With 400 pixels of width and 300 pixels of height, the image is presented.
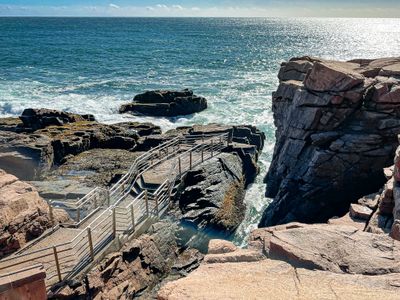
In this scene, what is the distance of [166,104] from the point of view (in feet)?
138

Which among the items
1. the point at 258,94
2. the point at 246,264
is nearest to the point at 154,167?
the point at 246,264

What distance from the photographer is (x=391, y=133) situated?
1811cm

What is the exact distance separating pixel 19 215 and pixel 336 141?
536 inches

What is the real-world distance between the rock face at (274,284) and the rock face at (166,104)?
3592 cm

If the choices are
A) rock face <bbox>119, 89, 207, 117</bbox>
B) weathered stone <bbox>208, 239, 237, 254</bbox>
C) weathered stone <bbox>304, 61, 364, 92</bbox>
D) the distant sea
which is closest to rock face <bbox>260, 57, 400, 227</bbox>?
weathered stone <bbox>304, 61, 364, 92</bbox>

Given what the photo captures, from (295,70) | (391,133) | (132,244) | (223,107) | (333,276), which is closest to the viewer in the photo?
(333,276)

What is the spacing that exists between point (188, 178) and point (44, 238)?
27.9ft

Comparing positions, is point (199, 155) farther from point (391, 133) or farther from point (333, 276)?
point (333, 276)

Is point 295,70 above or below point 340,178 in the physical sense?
above

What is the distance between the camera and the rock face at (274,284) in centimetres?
561

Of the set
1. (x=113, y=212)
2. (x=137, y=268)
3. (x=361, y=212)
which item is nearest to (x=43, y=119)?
(x=113, y=212)

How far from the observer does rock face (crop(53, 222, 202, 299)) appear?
11445mm

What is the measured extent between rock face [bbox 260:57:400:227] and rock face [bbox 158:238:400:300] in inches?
507

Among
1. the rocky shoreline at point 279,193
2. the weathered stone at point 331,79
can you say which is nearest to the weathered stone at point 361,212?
the rocky shoreline at point 279,193
